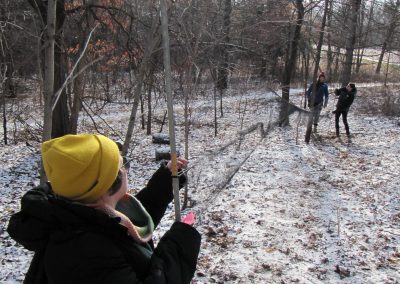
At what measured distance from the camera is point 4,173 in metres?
9.74

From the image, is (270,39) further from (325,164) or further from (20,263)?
(20,263)

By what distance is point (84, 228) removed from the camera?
4.60 feet

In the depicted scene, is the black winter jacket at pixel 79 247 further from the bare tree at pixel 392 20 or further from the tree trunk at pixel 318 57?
the bare tree at pixel 392 20

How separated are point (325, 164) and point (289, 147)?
1.82 m

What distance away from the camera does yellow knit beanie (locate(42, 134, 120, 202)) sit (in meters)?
1.42

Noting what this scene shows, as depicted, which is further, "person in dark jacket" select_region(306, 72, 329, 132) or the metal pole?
"person in dark jacket" select_region(306, 72, 329, 132)

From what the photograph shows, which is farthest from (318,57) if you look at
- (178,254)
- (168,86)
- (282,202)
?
(178,254)

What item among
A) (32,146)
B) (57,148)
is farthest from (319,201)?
(32,146)

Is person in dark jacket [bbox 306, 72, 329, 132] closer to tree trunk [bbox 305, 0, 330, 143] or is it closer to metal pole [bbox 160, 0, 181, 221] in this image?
tree trunk [bbox 305, 0, 330, 143]

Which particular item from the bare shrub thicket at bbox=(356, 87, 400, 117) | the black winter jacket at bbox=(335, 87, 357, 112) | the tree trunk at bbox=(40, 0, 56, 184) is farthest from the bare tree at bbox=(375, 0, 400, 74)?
the tree trunk at bbox=(40, 0, 56, 184)

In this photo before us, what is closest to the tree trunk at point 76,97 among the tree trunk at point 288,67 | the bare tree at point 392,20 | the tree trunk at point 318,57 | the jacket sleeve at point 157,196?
the jacket sleeve at point 157,196

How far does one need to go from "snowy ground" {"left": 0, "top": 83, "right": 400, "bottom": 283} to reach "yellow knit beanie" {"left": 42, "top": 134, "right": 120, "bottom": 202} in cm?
409

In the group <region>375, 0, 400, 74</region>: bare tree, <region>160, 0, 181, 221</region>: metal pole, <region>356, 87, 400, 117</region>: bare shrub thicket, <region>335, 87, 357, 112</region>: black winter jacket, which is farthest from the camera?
<region>375, 0, 400, 74</region>: bare tree

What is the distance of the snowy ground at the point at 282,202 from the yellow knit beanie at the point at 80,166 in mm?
4094
